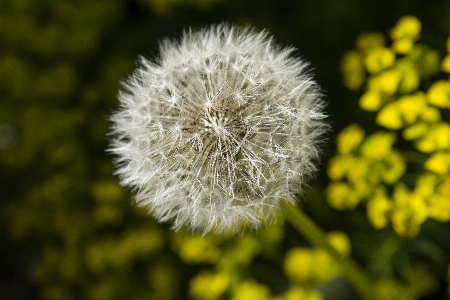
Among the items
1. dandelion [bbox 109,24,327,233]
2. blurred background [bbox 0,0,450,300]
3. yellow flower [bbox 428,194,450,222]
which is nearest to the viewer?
dandelion [bbox 109,24,327,233]

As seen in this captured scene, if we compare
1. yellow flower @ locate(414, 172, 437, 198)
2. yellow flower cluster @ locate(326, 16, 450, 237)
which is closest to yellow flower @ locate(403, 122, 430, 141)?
yellow flower cluster @ locate(326, 16, 450, 237)

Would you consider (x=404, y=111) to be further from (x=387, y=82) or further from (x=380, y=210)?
(x=380, y=210)

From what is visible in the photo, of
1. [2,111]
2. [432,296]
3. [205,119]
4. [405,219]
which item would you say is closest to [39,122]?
[2,111]

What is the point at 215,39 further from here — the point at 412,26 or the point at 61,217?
the point at 61,217

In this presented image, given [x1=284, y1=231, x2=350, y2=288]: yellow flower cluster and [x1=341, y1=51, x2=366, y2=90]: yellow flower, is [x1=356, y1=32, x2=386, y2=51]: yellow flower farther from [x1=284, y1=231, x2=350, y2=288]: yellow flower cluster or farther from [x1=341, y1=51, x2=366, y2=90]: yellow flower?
[x1=284, y1=231, x2=350, y2=288]: yellow flower cluster

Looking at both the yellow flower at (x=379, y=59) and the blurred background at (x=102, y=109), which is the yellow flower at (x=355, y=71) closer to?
the yellow flower at (x=379, y=59)

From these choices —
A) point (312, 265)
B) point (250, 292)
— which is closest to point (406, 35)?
point (312, 265)

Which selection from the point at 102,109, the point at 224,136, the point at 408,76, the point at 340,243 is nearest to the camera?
the point at 224,136
